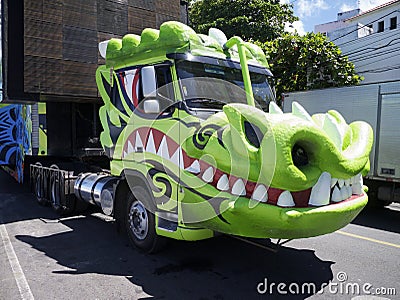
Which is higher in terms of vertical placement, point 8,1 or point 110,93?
point 8,1

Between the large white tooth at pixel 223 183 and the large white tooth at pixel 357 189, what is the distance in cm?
148

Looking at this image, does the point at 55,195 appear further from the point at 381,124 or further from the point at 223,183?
the point at 381,124

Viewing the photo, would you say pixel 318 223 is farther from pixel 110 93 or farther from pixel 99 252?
pixel 110 93

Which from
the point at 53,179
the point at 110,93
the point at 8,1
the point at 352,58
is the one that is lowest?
the point at 53,179

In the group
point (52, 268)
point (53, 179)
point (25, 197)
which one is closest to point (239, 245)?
point (52, 268)

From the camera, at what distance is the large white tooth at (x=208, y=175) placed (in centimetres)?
411

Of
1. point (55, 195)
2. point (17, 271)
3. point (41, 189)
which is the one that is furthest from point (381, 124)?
point (41, 189)

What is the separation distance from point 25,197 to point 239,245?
272 inches

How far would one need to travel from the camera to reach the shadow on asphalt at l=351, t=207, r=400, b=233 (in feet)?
25.2

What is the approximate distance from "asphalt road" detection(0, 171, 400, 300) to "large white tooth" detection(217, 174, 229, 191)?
124cm

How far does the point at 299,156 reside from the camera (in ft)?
13.0

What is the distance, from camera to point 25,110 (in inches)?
379

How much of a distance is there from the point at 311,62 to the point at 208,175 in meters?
12.1

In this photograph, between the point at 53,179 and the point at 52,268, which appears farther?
the point at 53,179
